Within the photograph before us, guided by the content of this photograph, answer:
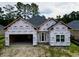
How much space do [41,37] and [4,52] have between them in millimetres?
2335

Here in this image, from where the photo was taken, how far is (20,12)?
444 inches

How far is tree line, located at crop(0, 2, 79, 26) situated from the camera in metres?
11.2

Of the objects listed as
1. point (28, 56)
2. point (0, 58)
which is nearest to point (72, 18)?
point (28, 56)

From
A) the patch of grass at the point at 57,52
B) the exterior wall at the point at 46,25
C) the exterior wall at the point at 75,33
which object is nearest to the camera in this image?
the patch of grass at the point at 57,52

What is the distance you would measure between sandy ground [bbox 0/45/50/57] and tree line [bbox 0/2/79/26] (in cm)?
112

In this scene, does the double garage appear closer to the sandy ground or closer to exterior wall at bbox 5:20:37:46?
exterior wall at bbox 5:20:37:46

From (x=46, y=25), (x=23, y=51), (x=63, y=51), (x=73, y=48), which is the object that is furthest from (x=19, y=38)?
(x=73, y=48)

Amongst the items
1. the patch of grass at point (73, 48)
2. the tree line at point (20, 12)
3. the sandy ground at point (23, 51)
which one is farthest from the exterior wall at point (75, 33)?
the sandy ground at point (23, 51)

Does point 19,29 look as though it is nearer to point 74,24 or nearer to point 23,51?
point 23,51

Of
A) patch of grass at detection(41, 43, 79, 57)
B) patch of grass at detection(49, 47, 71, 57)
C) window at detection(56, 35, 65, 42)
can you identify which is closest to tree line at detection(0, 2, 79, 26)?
window at detection(56, 35, 65, 42)

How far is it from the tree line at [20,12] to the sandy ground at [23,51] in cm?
112

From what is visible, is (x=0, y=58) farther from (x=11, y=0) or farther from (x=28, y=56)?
(x=11, y=0)

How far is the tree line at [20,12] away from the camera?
11.2 metres

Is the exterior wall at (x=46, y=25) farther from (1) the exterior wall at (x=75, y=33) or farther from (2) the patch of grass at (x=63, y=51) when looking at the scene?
(2) the patch of grass at (x=63, y=51)
